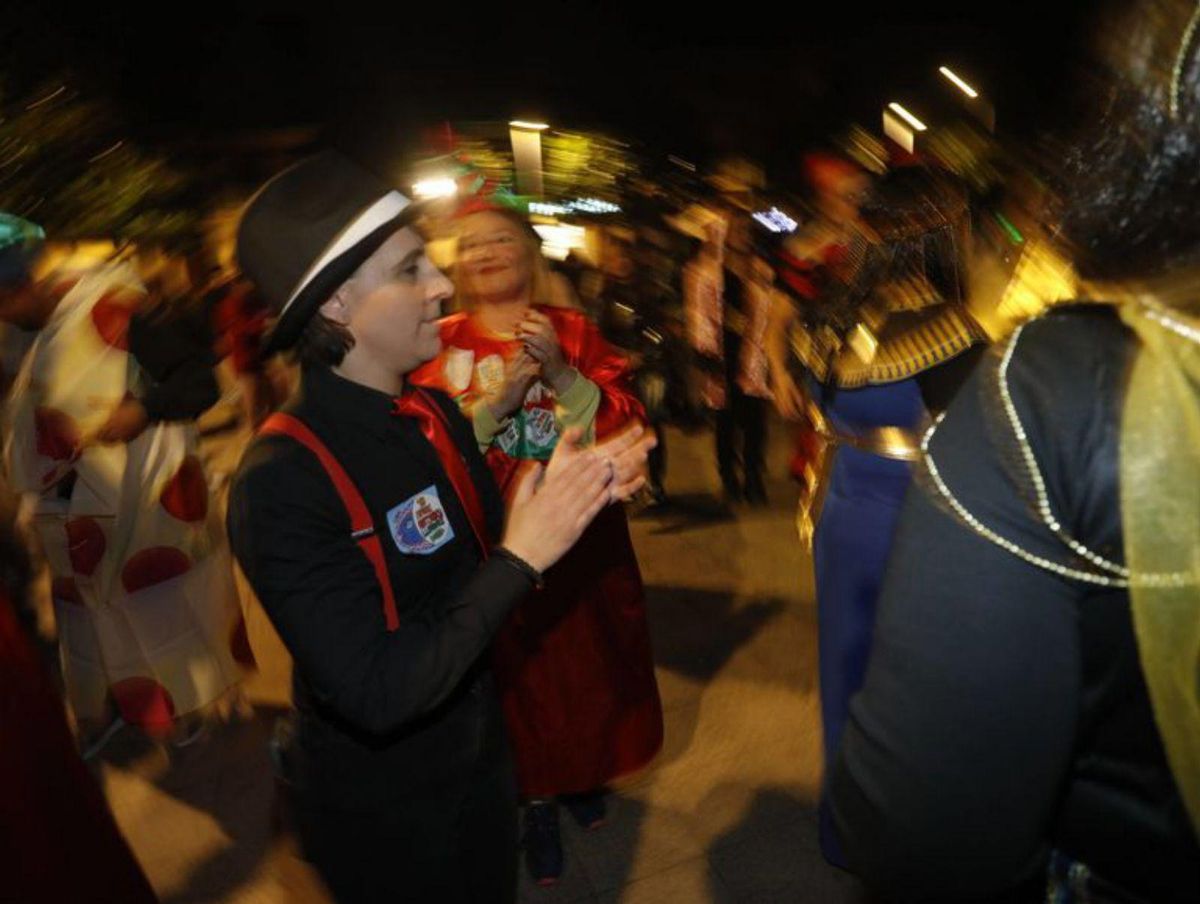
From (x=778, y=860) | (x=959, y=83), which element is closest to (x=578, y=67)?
(x=959, y=83)

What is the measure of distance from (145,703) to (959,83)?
15098 mm

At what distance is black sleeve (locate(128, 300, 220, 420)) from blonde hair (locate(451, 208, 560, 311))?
1.04 meters

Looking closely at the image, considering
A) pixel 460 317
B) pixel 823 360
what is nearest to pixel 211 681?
pixel 460 317

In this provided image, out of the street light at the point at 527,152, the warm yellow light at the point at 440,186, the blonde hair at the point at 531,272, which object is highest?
the street light at the point at 527,152

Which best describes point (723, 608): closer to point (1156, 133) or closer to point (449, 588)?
point (449, 588)

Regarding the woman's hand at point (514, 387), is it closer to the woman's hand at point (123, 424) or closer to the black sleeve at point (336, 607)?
the black sleeve at point (336, 607)

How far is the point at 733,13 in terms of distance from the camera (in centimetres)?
1712

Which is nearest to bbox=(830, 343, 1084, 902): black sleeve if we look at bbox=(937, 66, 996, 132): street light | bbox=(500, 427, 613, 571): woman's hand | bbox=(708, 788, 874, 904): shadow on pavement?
bbox=(500, 427, 613, 571): woman's hand

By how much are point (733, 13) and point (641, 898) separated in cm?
1767

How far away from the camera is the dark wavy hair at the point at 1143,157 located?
0.77m

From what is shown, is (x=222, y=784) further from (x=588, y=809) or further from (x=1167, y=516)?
(x=1167, y=516)

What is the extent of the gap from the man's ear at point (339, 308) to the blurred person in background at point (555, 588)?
39.2 inches

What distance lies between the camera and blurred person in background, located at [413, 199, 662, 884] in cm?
271

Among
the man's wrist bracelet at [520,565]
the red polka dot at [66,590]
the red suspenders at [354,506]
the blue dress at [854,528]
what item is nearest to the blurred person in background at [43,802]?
the red suspenders at [354,506]
